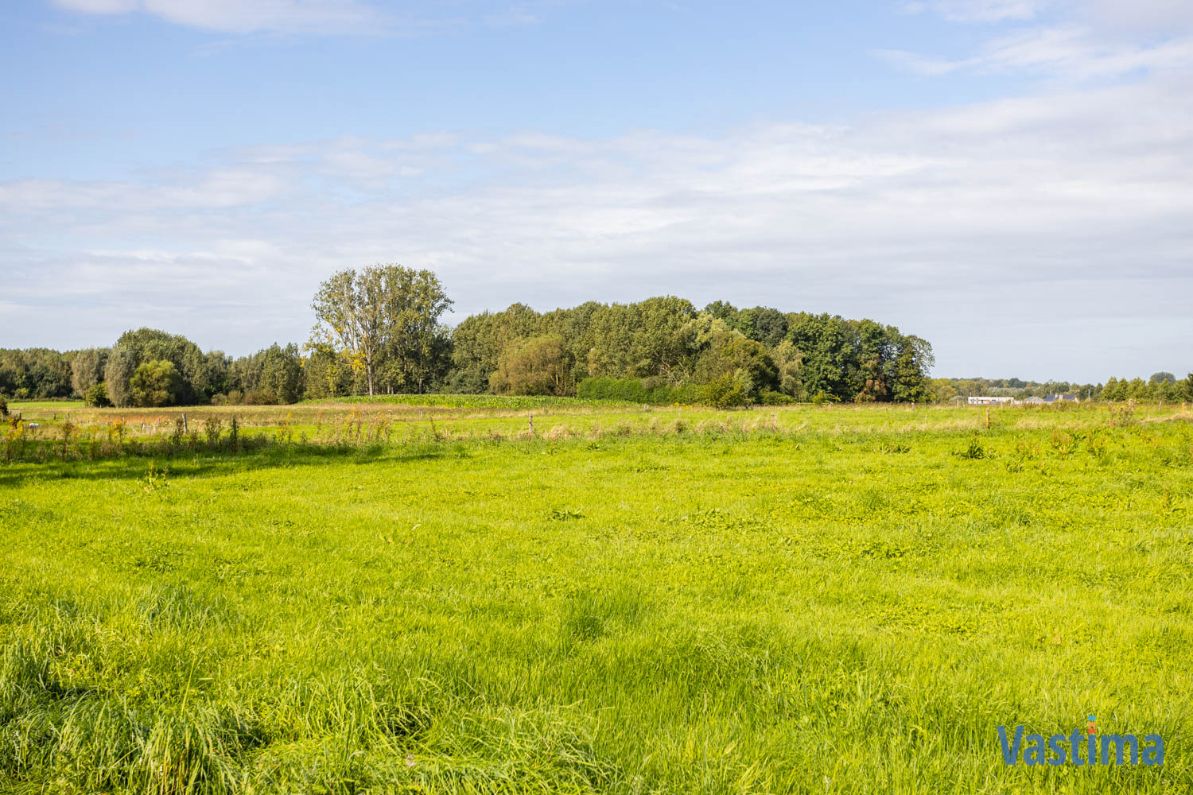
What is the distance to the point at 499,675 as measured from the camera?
226 inches

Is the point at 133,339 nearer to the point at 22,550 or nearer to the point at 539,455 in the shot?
the point at 539,455

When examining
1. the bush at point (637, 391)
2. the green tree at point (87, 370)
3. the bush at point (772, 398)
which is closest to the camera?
the bush at point (637, 391)

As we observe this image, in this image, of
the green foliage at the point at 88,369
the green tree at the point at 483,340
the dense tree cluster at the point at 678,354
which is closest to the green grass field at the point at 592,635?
the dense tree cluster at the point at 678,354

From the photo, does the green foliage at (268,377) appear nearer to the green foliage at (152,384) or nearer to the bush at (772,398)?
the green foliage at (152,384)

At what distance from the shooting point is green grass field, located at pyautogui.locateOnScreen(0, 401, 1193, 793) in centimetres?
434

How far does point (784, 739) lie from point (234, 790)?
323 centimetres

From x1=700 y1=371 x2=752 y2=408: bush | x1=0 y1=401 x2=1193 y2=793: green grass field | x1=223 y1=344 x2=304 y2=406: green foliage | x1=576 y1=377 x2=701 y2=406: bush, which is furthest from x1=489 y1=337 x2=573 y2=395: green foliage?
x1=0 y1=401 x2=1193 y2=793: green grass field

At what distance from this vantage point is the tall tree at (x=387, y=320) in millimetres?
95312

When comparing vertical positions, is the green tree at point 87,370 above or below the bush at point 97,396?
above

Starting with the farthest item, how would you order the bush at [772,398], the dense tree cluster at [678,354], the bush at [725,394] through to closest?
the dense tree cluster at [678,354], the bush at [772,398], the bush at [725,394]

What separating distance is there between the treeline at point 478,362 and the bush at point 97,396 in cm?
14

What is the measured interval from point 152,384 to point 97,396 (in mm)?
7389

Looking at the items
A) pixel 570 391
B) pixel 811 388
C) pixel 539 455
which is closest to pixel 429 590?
pixel 539 455

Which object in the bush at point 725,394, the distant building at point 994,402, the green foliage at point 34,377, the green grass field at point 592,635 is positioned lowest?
the green grass field at point 592,635
